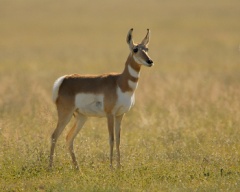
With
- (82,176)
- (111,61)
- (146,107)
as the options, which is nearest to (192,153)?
(82,176)

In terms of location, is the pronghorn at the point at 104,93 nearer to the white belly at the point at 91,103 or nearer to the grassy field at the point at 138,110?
the white belly at the point at 91,103

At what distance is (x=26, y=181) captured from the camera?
10320mm

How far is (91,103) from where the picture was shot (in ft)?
37.3

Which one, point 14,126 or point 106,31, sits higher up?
point 106,31

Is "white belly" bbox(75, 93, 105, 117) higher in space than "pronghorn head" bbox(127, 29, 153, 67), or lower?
lower

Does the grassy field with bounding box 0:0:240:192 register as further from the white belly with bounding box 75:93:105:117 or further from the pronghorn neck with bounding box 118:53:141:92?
the pronghorn neck with bounding box 118:53:141:92

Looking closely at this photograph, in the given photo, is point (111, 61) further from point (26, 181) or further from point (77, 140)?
point (26, 181)

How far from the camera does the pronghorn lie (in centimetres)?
1124

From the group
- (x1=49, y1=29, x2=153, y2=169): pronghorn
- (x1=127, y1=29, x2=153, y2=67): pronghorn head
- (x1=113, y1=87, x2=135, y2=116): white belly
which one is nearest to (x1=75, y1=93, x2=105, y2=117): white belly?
(x1=49, y1=29, x2=153, y2=169): pronghorn

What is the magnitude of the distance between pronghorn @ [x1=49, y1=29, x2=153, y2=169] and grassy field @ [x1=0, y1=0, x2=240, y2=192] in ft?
1.13

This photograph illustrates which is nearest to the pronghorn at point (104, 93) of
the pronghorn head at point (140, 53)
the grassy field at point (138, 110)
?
the pronghorn head at point (140, 53)

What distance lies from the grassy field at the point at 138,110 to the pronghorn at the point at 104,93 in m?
0.35

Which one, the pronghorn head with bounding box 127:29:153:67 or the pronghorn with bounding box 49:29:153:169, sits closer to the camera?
the pronghorn head with bounding box 127:29:153:67

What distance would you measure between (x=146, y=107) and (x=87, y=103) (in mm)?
7332
